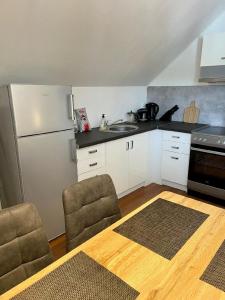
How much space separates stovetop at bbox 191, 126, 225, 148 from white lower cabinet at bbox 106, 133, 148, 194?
65 cm

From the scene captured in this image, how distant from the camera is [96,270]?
904 mm

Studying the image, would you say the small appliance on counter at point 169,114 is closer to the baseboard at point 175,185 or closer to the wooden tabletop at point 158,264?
the baseboard at point 175,185

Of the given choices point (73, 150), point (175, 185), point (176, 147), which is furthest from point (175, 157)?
point (73, 150)

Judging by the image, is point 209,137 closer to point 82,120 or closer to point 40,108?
point 82,120

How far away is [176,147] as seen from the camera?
3082mm

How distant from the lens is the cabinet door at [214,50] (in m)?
2.65

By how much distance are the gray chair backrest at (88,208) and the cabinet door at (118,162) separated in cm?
117

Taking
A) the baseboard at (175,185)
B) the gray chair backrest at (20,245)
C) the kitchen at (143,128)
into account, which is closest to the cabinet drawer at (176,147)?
the kitchen at (143,128)

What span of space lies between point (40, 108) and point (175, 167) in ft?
6.69

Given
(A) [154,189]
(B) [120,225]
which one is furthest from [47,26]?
(A) [154,189]

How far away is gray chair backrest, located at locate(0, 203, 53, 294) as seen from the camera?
1011mm

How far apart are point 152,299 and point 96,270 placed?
0.24 metres

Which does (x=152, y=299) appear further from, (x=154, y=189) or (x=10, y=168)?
(x=154, y=189)

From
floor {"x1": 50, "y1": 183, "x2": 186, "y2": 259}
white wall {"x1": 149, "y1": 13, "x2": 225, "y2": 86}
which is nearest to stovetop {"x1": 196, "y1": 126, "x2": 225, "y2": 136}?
white wall {"x1": 149, "y1": 13, "x2": 225, "y2": 86}
